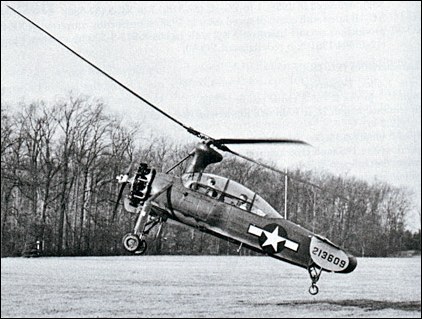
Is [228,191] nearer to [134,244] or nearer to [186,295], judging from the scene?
[134,244]

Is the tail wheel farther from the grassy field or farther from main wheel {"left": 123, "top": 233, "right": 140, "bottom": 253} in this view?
the grassy field

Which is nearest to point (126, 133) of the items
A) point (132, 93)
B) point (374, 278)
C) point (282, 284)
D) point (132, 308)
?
point (132, 93)

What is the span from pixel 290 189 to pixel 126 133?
3933 mm

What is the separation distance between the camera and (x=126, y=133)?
43.9 feet

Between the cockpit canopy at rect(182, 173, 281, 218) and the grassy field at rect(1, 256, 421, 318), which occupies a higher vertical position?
the cockpit canopy at rect(182, 173, 281, 218)

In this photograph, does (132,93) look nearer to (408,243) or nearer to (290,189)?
(290,189)

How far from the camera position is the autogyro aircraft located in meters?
11.8

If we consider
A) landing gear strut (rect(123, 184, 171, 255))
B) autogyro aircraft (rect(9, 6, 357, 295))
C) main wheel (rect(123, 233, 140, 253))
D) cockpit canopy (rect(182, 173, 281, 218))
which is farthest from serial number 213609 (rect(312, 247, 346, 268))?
main wheel (rect(123, 233, 140, 253))

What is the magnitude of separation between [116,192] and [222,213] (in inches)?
179

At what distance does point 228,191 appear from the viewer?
1166 cm

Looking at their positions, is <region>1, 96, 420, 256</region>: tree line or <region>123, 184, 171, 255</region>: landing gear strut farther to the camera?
<region>1, 96, 420, 256</region>: tree line

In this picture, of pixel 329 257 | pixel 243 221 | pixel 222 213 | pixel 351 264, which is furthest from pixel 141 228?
pixel 351 264

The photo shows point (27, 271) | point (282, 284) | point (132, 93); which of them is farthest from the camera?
point (27, 271)

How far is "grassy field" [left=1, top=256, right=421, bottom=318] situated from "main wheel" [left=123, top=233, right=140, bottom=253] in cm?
3799
